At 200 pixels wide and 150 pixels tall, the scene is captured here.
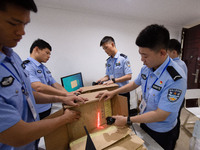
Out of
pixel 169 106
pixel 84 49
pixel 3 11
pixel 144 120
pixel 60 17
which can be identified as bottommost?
pixel 144 120

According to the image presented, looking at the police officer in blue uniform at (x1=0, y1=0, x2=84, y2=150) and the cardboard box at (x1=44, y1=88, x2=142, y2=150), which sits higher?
the police officer in blue uniform at (x1=0, y1=0, x2=84, y2=150)

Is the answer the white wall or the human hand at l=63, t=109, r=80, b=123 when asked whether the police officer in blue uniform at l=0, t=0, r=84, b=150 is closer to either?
the human hand at l=63, t=109, r=80, b=123

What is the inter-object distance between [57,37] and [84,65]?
31.8 inches

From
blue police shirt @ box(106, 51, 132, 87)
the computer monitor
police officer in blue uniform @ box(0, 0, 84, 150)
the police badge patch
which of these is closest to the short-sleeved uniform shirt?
the computer monitor

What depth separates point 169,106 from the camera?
1.99 feet

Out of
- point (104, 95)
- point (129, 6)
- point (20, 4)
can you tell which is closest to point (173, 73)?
point (104, 95)

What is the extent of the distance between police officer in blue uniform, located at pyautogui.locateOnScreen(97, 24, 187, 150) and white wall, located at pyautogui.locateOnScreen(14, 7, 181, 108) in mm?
1520

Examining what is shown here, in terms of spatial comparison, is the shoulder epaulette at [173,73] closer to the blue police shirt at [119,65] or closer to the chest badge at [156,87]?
the chest badge at [156,87]

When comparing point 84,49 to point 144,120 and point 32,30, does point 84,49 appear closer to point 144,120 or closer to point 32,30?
point 32,30

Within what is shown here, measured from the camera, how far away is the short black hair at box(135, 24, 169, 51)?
0.62 meters

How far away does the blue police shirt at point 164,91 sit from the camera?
0.61 m

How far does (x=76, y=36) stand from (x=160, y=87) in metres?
1.89

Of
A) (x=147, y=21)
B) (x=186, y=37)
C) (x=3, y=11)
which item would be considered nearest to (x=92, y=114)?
(x=3, y=11)

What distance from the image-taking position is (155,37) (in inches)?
24.5
